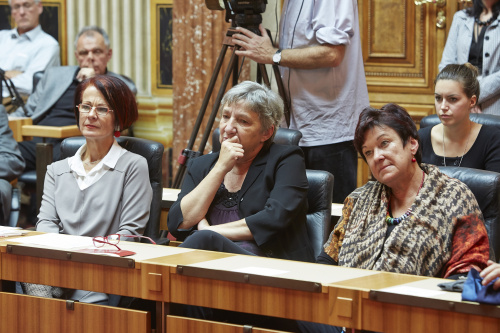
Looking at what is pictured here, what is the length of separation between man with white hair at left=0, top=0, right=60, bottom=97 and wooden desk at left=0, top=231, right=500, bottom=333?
10.8ft

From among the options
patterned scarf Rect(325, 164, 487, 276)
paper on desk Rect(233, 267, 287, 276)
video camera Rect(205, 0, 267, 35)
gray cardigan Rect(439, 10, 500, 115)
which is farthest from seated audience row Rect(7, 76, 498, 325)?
gray cardigan Rect(439, 10, 500, 115)

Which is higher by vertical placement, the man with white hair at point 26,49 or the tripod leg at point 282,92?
the man with white hair at point 26,49

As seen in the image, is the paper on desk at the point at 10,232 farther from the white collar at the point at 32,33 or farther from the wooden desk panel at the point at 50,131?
the white collar at the point at 32,33

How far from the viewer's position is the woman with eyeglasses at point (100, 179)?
2.84 metres

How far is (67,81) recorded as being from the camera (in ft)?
16.9

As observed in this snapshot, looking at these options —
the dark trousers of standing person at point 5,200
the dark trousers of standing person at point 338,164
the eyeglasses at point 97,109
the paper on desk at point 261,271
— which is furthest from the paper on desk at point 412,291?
the dark trousers of standing person at point 5,200

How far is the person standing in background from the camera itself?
3.49 meters

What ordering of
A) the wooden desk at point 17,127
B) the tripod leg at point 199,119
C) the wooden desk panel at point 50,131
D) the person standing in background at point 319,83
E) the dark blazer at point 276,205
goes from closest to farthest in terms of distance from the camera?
the dark blazer at point 276,205, the person standing in background at point 319,83, the tripod leg at point 199,119, the wooden desk panel at point 50,131, the wooden desk at point 17,127

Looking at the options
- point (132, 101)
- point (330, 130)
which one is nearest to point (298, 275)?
point (132, 101)

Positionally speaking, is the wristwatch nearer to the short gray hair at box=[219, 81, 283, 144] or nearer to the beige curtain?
the short gray hair at box=[219, 81, 283, 144]

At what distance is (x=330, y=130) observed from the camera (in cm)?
355

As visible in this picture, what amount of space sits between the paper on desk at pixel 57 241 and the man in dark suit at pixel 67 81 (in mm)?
2643

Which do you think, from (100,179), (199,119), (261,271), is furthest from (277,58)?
(261,271)

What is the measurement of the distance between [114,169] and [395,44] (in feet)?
7.75
